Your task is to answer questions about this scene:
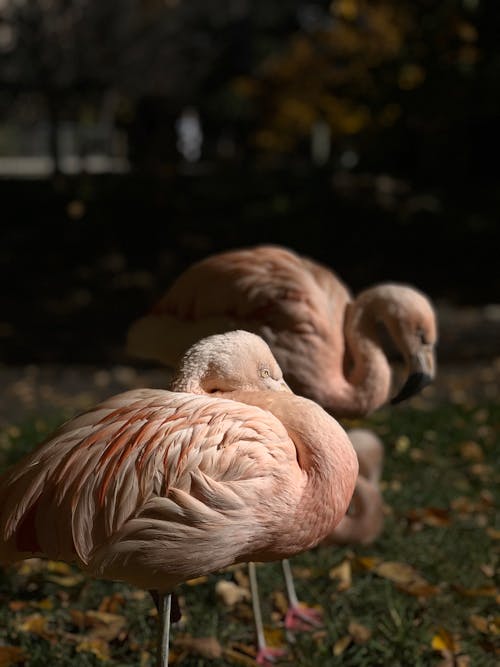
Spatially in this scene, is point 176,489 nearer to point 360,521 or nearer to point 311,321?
point 311,321

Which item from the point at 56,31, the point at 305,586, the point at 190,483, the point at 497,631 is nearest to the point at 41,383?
the point at 305,586

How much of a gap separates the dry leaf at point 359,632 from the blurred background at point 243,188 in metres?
4.69

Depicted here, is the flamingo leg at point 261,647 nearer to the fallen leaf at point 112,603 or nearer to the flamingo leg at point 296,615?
the flamingo leg at point 296,615

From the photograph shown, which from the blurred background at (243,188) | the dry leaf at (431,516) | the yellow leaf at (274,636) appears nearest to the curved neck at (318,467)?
the yellow leaf at (274,636)

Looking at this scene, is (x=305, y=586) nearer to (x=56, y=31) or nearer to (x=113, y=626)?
(x=113, y=626)

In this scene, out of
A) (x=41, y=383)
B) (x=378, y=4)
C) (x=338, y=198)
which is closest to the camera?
(x=41, y=383)

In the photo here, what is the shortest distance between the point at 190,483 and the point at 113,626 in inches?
49.7

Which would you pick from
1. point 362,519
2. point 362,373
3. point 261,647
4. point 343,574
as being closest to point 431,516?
point 362,519

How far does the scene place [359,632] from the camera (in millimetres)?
3209

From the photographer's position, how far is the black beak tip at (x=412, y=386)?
11.3 ft

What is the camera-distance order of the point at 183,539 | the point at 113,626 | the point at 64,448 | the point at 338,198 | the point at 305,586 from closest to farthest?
1. the point at 183,539
2. the point at 64,448
3. the point at 113,626
4. the point at 305,586
5. the point at 338,198

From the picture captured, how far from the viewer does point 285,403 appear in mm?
2410

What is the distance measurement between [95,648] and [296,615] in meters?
0.78

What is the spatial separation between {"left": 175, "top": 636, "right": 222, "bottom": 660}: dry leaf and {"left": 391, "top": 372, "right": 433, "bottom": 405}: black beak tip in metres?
1.12
